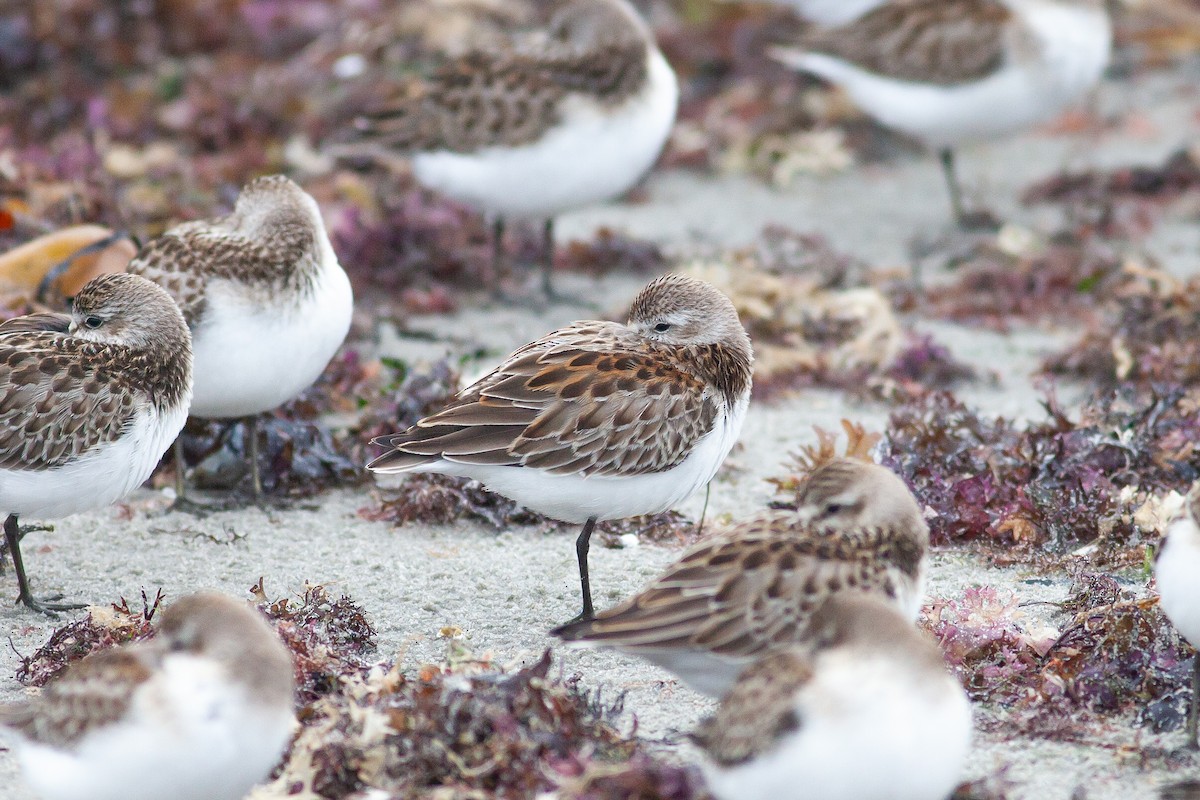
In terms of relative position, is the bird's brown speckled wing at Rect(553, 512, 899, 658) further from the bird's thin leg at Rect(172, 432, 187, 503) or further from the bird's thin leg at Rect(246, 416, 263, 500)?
the bird's thin leg at Rect(172, 432, 187, 503)

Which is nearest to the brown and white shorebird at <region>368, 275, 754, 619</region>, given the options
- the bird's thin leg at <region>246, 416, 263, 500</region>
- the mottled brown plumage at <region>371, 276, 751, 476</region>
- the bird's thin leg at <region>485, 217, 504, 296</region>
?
the mottled brown plumage at <region>371, 276, 751, 476</region>

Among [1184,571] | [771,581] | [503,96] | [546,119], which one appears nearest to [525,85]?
[503,96]

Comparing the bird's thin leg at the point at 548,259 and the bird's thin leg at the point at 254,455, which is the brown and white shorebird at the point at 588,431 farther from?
the bird's thin leg at the point at 548,259

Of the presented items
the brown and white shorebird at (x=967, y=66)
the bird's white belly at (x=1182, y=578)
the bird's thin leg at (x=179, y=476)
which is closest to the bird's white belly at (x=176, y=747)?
the bird's white belly at (x=1182, y=578)

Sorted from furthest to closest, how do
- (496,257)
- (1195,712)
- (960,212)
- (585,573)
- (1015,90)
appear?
(960,212), (1015,90), (496,257), (585,573), (1195,712)

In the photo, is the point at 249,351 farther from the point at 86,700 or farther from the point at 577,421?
the point at 86,700

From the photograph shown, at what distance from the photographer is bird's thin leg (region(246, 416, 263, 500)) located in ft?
22.5

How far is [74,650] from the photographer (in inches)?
202

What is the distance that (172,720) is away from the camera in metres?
3.84

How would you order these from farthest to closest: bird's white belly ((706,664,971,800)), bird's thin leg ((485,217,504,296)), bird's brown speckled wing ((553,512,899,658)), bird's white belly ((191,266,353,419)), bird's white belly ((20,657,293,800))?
bird's thin leg ((485,217,504,296)), bird's white belly ((191,266,353,419)), bird's brown speckled wing ((553,512,899,658)), bird's white belly ((20,657,293,800)), bird's white belly ((706,664,971,800))

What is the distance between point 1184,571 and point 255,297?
3891 millimetres

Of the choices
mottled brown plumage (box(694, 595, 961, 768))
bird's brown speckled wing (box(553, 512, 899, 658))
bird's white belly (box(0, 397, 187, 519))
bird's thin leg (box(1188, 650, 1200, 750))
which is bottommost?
bird's thin leg (box(1188, 650, 1200, 750))

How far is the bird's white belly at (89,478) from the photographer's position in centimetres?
551

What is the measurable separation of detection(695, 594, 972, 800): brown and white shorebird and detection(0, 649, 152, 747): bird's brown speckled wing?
59.5 inches
